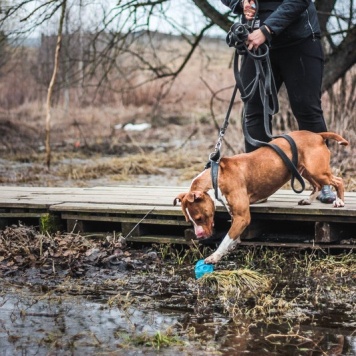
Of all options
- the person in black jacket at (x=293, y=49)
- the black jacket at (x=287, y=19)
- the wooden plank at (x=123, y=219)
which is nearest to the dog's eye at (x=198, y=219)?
the wooden plank at (x=123, y=219)

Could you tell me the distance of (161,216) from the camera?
6367mm

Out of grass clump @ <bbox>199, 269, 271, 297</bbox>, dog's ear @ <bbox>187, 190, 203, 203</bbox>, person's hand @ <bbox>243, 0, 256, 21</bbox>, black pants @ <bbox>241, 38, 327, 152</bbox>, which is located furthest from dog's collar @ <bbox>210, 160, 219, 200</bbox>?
person's hand @ <bbox>243, 0, 256, 21</bbox>

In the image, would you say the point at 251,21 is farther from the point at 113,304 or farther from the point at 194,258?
the point at 113,304

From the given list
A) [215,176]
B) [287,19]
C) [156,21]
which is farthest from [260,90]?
[156,21]

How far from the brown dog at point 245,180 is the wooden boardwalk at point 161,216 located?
0.22 m

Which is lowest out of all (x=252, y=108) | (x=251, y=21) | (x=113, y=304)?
(x=113, y=304)

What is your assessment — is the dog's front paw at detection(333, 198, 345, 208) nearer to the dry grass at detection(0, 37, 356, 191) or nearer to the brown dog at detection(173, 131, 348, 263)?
the brown dog at detection(173, 131, 348, 263)

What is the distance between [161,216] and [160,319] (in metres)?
1.89

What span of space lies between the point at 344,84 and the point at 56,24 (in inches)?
187

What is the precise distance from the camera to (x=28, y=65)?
19.0m

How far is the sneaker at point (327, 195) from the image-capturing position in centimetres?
611

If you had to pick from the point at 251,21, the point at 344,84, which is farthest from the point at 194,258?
the point at 344,84

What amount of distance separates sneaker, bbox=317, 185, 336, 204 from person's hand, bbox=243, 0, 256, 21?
1433 mm

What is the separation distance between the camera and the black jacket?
558 centimetres
